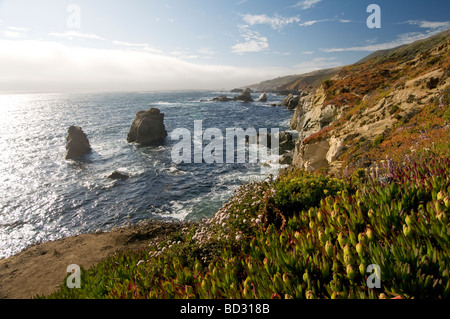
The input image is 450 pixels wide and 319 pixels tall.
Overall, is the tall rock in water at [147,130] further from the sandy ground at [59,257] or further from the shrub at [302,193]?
the shrub at [302,193]

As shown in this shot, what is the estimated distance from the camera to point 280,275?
329 cm

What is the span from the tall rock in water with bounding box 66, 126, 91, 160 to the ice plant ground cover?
36.3 m

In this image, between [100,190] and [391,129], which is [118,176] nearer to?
[100,190]

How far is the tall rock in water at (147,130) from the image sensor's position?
41.9m

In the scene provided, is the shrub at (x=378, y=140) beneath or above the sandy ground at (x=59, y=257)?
above

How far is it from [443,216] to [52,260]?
1512 centimetres

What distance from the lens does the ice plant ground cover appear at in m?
2.73

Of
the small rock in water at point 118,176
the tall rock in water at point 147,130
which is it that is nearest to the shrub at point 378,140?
the small rock in water at point 118,176

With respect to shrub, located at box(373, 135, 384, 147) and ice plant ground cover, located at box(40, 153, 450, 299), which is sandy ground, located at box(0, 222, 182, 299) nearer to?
ice plant ground cover, located at box(40, 153, 450, 299)

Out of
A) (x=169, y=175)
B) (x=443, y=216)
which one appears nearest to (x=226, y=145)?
(x=169, y=175)

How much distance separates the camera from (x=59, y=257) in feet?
37.6

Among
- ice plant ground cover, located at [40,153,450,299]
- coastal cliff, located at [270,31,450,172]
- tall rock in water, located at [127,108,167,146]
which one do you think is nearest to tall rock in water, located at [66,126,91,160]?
tall rock in water, located at [127,108,167,146]

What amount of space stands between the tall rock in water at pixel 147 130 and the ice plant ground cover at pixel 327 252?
38.3 metres
